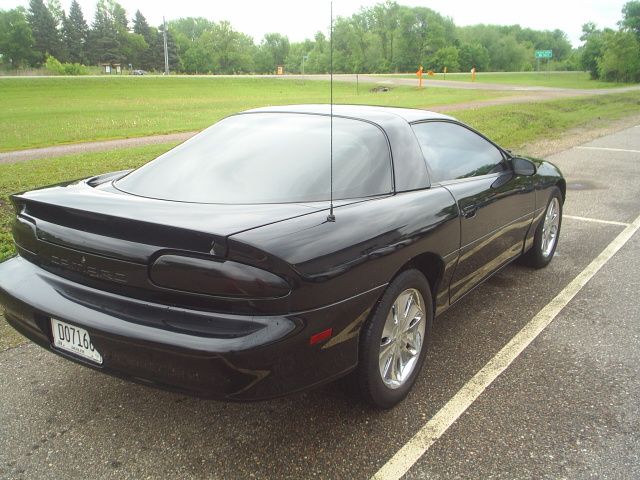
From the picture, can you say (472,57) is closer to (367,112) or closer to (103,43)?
(103,43)

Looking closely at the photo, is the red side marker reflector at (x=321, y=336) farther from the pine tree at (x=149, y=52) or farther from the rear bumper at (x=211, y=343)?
the pine tree at (x=149, y=52)

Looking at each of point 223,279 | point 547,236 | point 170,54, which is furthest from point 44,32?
point 223,279

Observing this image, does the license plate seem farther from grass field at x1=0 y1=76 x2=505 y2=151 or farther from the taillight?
grass field at x1=0 y1=76 x2=505 y2=151

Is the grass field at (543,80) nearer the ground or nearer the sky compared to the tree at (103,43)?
nearer the ground

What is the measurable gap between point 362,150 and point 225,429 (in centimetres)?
151

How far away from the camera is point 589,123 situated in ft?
55.6

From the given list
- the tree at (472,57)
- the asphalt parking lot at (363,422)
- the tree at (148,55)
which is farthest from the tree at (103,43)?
the asphalt parking lot at (363,422)

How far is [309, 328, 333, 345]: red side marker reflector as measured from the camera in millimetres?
2176

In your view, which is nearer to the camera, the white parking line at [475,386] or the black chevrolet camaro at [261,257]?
the black chevrolet camaro at [261,257]

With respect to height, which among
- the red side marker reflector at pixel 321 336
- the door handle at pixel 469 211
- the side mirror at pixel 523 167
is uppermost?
the side mirror at pixel 523 167

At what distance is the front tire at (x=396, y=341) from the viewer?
247 cm

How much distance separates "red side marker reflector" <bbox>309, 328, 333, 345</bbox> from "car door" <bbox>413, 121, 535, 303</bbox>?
119 cm

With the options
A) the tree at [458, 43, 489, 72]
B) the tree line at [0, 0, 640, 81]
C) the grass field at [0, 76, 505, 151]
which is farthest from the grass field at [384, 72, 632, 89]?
the tree at [458, 43, 489, 72]

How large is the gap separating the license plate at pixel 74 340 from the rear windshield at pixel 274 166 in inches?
28.2
